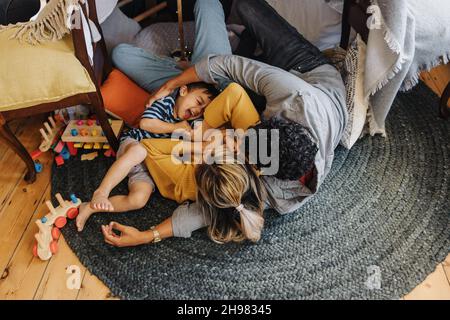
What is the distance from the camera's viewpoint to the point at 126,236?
4.12ft

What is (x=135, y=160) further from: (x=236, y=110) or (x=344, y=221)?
(x=344, y=221)

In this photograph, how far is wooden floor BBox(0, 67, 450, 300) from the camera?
46.6 inches

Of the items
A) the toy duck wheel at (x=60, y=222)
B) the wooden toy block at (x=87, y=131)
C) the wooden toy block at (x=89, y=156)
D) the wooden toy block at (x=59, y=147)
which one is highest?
the wooden toy block at (x=87, y=131)

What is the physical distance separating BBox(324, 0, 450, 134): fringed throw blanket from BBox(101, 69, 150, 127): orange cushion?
829mm

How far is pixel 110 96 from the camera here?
1.59 meters

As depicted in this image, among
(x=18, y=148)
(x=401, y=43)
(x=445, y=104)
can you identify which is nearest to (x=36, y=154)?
(x=18, y=148)

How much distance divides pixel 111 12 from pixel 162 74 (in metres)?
0.40

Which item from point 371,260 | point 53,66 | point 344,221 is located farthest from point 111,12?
point 371,260

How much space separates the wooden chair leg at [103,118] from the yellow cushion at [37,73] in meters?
0.08

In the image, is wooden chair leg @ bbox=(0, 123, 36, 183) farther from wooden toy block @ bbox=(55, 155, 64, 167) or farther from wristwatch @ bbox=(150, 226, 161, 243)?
wristwatch @ bbox=(150, 226, 161, 243)

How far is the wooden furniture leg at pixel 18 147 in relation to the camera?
132 centimetres

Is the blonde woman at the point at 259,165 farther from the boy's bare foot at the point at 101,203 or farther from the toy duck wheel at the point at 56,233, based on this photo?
the toy duck wheel at the point at 56,233

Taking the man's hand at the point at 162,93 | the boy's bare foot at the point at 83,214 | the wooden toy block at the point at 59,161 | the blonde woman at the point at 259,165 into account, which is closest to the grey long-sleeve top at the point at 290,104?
the blonde woman at the point at 259,165

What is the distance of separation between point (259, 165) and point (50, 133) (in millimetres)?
870
